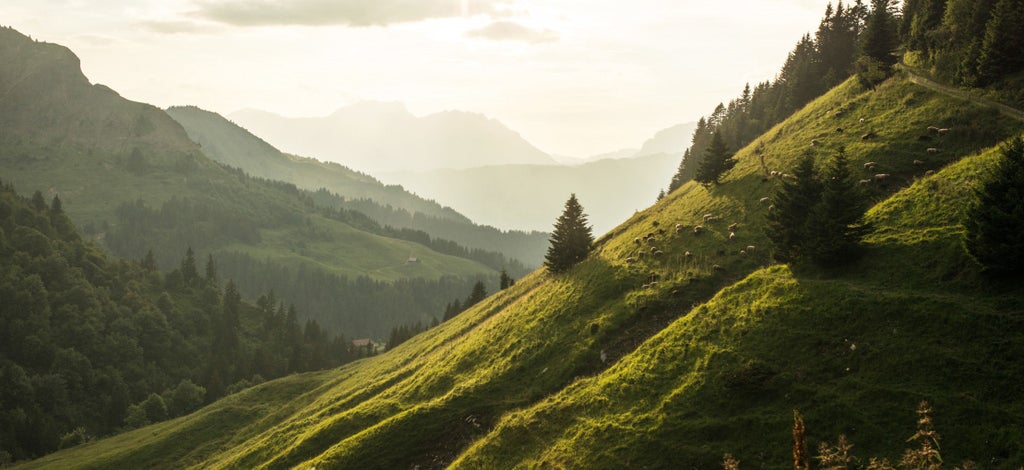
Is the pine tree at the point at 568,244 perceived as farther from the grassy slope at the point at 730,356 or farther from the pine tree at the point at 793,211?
the pine tree at the point at 793,211

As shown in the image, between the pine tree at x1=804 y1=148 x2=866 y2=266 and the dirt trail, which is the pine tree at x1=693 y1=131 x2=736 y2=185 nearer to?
the dirt trail

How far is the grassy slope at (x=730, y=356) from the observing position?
2931cm

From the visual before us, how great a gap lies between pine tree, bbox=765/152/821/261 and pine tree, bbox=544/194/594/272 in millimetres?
29014

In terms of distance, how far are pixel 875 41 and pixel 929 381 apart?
62649 mm

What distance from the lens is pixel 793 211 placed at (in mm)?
46062

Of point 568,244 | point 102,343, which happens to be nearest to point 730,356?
point 568,244

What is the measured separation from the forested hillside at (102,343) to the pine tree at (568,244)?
9933 cm

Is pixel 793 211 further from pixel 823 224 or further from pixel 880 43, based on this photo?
pixel 880 43

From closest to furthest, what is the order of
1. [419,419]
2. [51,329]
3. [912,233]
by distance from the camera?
[912,233], [419,419], [51,329]

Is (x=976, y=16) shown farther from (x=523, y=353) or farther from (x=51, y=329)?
(x=51, y=329)

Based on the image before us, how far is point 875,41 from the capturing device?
75375mm

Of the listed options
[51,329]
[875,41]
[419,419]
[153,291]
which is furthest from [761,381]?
[153,291]

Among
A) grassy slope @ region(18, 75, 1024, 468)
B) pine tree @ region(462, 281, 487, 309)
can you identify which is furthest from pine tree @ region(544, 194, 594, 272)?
pine tree @ region(462, 281, 487, 309)

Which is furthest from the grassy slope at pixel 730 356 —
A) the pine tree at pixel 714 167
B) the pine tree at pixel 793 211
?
the pine tree at pixel 714 167
